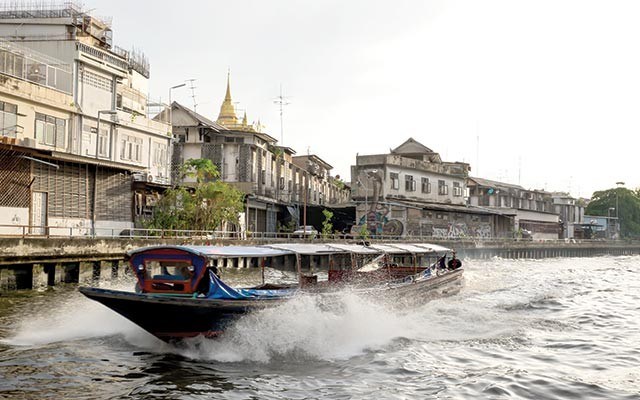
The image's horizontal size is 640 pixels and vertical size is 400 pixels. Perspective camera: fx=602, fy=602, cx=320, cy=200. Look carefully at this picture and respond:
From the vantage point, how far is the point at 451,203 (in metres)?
60.3

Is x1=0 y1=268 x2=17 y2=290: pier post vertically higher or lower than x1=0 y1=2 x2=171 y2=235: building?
lower

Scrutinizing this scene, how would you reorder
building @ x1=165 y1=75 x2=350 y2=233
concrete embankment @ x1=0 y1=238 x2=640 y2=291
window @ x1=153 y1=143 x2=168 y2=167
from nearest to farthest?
concrete embankment @ x1=0 y1=238 x2=640 y2=291, window @ x1=153 y1=143 x2=168 y2=167, building @ x1=165 y1=75 x2=350 y2=233

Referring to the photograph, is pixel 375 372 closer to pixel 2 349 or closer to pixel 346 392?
pixel 346 392

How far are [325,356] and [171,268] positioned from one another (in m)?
3.77

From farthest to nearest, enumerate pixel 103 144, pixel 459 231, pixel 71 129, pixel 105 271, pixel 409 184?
1. pixel 459 231
2. pixel 409 184
3. pixel 103 144
4. pixel 71 129
5. pixel 105 271

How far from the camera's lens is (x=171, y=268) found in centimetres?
1292

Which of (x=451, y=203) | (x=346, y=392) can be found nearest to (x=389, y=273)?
(x=346, y=392)

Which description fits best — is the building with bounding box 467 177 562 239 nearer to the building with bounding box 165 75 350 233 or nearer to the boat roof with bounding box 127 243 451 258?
the building with bounding box 165 75 350 233

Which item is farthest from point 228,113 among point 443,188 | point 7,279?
point 7,279

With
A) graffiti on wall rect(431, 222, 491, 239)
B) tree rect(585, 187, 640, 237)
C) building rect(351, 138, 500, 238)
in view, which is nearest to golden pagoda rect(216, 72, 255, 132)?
building rect(351, 138, 500, 238)

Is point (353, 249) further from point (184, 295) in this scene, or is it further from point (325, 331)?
point (184, 295)

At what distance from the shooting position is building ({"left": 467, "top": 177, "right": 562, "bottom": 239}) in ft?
230

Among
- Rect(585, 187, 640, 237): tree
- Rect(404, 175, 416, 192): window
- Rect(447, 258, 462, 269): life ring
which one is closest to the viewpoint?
Rect(447, 258, 462, 269): life ring

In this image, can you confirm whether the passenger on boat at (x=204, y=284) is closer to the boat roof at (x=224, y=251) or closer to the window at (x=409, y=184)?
the boat roof at (x=224, y=251)
